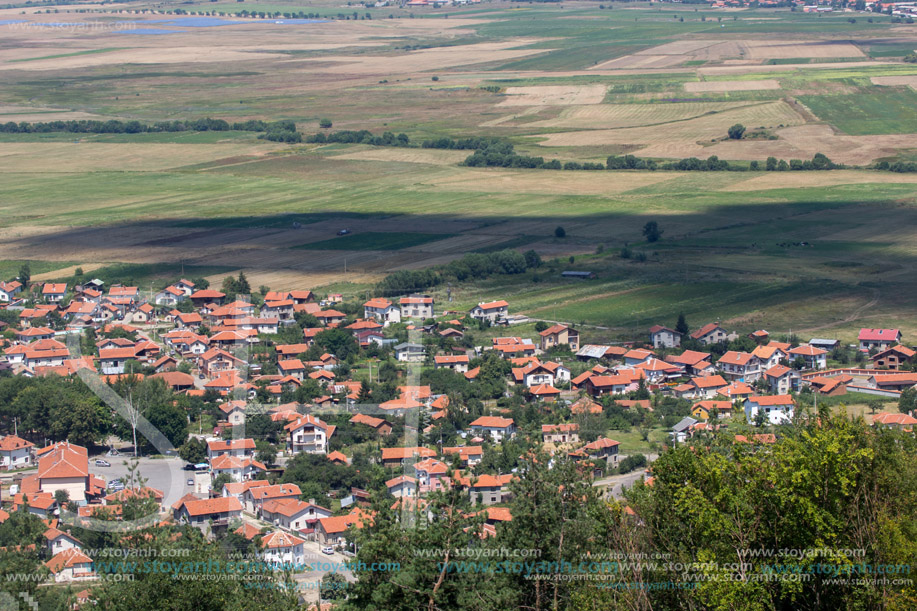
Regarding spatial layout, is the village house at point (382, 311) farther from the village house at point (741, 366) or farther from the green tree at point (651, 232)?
the green tree at point (651, 232)

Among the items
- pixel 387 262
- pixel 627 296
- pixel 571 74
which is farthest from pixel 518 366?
pixel 571 74

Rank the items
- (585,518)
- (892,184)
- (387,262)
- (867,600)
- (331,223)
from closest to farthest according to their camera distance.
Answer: (867,600)
(585,518)
(387,262)
(331,223)
(892,184)

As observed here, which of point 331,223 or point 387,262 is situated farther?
point 331,223

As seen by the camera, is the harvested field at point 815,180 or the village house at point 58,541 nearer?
the village house at point 58,541

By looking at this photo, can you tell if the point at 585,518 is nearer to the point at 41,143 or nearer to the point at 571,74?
the point at 41,143

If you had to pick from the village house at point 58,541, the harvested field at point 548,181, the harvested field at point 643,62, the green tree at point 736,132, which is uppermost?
the harvested field at point 643,62

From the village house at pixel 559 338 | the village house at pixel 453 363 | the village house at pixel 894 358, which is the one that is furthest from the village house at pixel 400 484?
the village house at pixel 894 358

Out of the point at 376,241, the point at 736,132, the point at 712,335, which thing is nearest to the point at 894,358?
the point at 712,335
